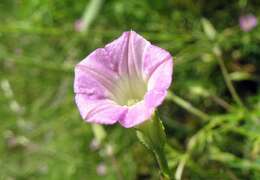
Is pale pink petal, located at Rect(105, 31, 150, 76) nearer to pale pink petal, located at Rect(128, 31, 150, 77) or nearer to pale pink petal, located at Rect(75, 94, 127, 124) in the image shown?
pale pink petal, located at Rect(128, 31, 150, 77)

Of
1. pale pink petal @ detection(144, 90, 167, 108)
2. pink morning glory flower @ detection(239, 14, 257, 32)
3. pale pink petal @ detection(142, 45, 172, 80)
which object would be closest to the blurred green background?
pink morning glory flower @ detection(239, 14, 257, 32)

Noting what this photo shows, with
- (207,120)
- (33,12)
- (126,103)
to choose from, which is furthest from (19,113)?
(126,103)

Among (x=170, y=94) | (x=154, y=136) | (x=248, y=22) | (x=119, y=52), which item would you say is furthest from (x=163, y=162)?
(x=248, y=22)

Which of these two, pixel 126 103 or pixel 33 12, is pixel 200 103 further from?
pixel 126 103

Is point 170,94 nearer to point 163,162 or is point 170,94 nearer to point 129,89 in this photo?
point 129,89

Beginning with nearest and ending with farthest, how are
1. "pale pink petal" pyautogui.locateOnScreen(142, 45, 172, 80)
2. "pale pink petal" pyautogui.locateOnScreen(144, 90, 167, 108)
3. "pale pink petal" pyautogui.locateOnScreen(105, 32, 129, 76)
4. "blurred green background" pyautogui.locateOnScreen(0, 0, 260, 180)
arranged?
"pale pink petal" pyautogui.locateOnScreen(144, 90, 167, 108), "pale pink petal" pyautogui.locateOnScreen(142, 45, 172, 80), "pale pink petal" pyautogui.locateOnScreen(105, 32, 129, 76), "blurred green background" pyautogui.locateOnScreen(0, 0, 260, 180)

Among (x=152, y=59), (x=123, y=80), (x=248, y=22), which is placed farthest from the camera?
(x=248, y=22)

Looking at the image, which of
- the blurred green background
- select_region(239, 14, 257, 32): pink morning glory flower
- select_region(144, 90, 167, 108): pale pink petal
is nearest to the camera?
select_region(144, 90, 167, 108): pale pink petal
